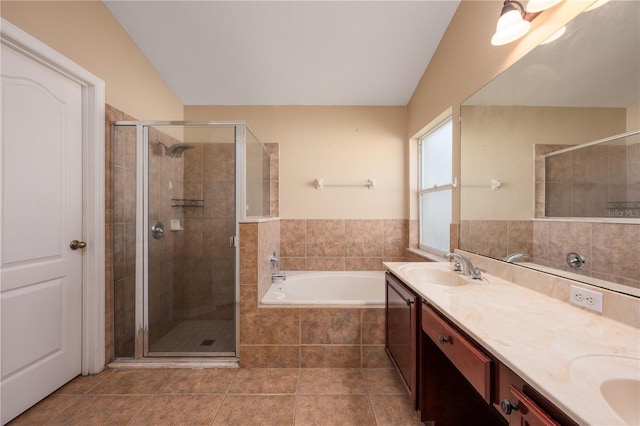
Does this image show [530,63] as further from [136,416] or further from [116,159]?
[136,416]

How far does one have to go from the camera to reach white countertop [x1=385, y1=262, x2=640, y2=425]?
0.52 meters

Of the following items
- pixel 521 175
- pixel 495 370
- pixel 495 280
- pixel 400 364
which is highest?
pixel 521 175

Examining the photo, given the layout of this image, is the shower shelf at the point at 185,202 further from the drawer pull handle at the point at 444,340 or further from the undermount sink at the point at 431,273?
the drawer pull handle at the point at 444,340

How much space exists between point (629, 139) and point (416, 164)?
6.75 feet

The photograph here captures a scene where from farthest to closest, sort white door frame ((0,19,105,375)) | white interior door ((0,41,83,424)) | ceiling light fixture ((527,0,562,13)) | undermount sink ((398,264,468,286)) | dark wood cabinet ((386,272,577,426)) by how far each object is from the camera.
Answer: white door frame ((0,19,105,375)) → undermount sink ((398,264,468,286)) → white interior door ((0,41,83,424)) → ceiling light fixture ((527,0,562,13)) → dark wood cabinet ((386,272,577,426))

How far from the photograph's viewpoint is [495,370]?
73cm

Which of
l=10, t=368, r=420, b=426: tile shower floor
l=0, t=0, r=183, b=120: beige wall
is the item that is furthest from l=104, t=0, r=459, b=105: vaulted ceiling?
l=10, t=368, r=420, b=426: tile shower floor

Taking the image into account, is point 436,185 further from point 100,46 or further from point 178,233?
point 100,46

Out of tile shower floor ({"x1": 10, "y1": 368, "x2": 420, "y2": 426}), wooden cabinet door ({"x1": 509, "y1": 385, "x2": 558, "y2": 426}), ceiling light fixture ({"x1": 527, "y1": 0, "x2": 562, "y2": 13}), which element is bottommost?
tile shower floor ({"x1": 10, "y1": 368, "x2": 420, "y2": 426})

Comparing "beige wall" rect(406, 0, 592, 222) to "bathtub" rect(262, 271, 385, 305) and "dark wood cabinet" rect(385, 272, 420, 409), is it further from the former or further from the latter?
"bathtub" rect(262, 271, 385, 305)

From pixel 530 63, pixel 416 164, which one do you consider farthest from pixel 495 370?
pixel 416 164

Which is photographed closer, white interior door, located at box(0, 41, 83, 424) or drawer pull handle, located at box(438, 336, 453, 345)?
drawer pull handle, located at box(438, 336, 453, 345)

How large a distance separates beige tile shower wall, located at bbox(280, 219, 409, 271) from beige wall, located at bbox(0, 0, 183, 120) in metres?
1.77

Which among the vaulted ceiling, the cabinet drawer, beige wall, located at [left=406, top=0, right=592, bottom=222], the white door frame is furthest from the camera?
the vaulted ceiling
